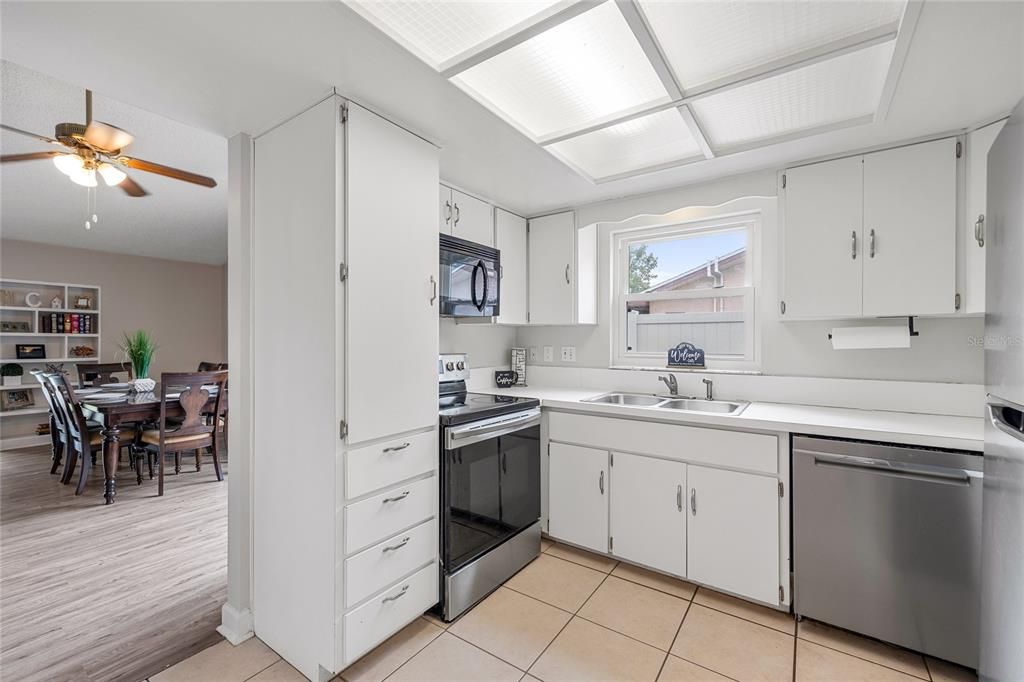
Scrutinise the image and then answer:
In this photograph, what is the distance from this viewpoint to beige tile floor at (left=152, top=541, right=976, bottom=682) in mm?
1628

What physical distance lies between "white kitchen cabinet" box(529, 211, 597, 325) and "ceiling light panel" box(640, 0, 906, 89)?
153cm

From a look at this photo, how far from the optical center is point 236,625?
6.02ft

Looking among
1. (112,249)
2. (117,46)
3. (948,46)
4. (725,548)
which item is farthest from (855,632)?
(112,249)

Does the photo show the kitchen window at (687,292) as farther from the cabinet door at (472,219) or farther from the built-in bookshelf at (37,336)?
the built-in bookshelf at (37,336)

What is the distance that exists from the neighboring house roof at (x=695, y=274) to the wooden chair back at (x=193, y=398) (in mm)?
3679

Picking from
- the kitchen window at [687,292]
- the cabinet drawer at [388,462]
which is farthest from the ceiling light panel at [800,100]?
the cabinet drawer at [388,462]

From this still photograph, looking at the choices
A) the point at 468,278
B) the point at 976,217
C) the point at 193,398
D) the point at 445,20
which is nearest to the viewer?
the point at 445,20

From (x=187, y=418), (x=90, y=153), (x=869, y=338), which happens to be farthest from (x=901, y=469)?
(x=187, y=418)

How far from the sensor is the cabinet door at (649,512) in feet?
7.09

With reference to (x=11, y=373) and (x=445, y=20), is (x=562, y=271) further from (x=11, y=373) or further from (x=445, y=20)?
(x=11, y=373)

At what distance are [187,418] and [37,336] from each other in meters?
3.28

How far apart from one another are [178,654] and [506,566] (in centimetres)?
141

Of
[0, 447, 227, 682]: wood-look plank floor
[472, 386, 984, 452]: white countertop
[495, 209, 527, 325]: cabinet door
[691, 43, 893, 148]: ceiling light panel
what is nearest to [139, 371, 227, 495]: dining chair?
[0, 447, 227, 682]: wood-look plank floor

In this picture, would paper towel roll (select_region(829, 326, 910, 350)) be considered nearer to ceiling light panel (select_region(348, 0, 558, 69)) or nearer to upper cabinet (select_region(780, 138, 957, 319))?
upper cabinet (select_region(780, 138, 957, 319))
